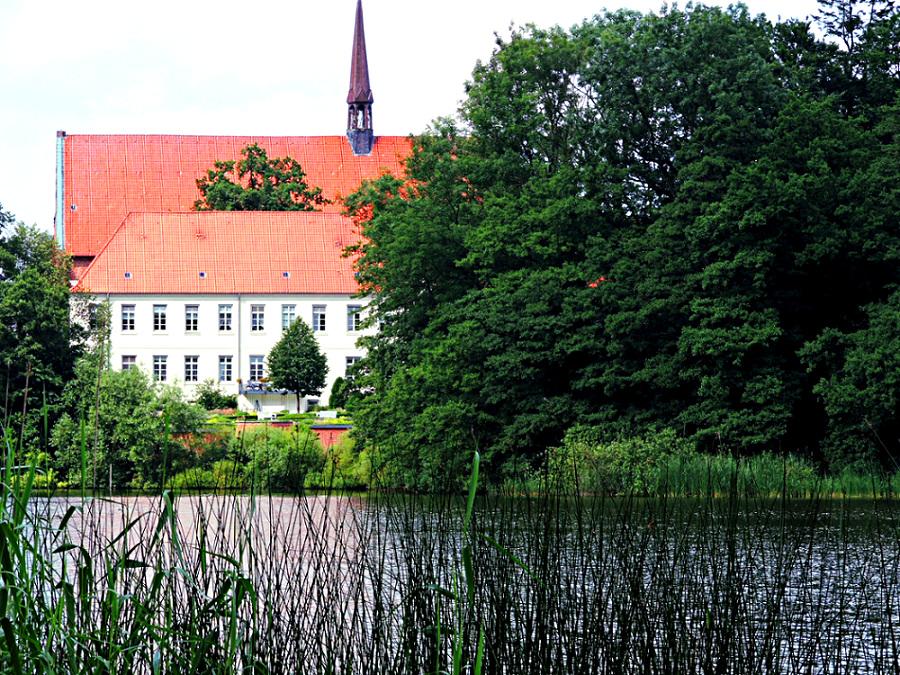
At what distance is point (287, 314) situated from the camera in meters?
60.1

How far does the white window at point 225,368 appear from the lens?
59.2 meters

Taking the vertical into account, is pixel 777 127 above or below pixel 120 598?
above

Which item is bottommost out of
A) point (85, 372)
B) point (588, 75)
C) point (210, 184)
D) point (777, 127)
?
point (85, 372)

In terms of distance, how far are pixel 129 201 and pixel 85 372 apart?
142 ft

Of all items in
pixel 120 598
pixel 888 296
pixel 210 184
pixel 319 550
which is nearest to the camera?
pixel 120 598

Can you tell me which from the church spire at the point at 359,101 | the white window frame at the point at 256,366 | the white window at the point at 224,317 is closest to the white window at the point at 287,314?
the white window frame at the point at 256,366

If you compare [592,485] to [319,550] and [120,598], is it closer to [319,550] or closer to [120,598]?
[319,550]

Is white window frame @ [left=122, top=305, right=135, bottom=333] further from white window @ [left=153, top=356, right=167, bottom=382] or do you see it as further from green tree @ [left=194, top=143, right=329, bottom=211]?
green tree @ [left=194, top=143, right=329, bottom=211]

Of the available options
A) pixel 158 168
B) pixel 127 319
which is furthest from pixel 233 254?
pixel 158 168

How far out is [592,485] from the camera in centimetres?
2184

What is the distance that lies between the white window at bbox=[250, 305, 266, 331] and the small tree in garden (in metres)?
4.97

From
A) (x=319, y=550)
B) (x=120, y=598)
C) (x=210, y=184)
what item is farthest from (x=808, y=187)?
(x=210, y=184)

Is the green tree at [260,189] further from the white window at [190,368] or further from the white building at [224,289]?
the white window at [190,368]

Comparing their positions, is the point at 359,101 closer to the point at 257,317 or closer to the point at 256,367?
the point at 257,317
